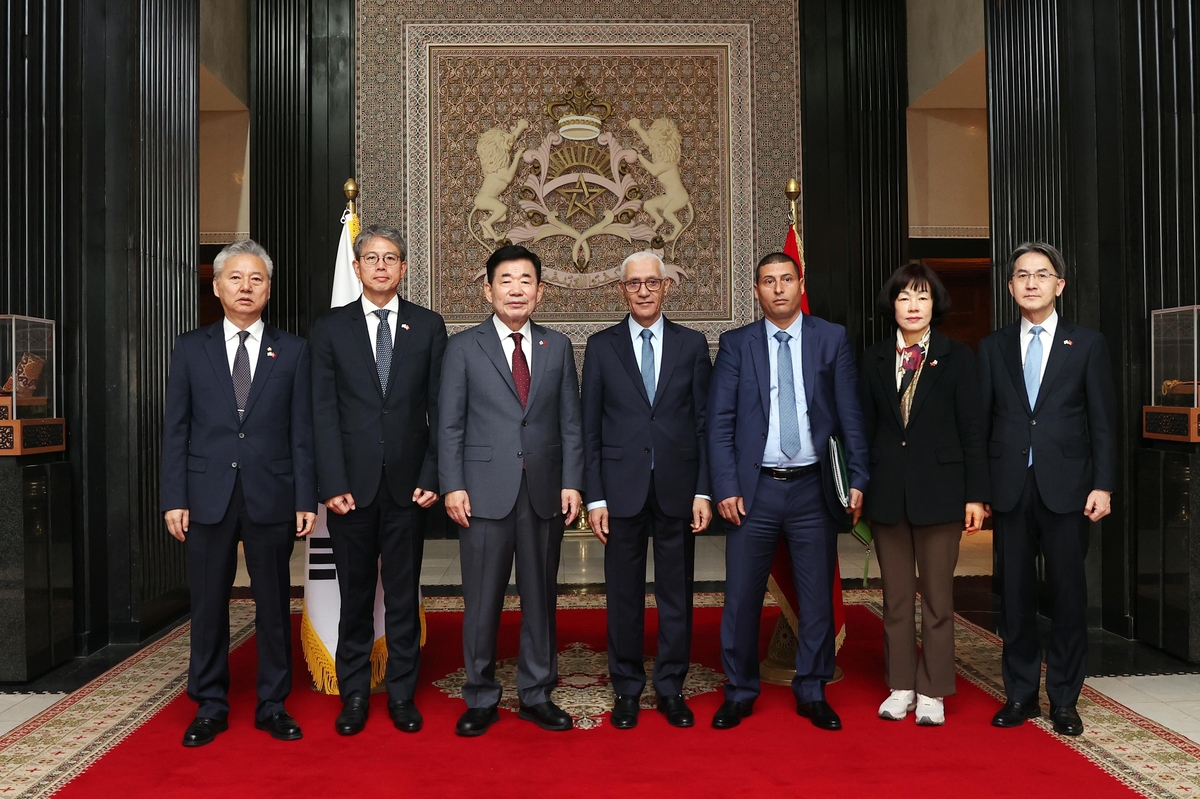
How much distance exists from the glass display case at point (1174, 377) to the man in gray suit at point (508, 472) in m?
3.02

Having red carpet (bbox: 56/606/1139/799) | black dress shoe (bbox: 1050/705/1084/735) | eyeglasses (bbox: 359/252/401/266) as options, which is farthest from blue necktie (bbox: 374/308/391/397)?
black dress shoe (bbox: 1050/705/1084/735)

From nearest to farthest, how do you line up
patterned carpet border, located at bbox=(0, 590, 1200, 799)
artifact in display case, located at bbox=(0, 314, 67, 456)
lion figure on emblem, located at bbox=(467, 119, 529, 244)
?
patterned carpet border, located at bbox=(0, 590, 1200, 799)
artifact in display case, located at bbox=(0, 314, 67, 456)
lion figure on emblem, located at bbox=(467, 119, 529, 244)

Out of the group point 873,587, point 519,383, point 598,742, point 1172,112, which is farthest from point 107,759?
point 1172,112

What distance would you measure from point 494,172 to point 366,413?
5443 millimetres

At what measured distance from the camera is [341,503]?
3.67m

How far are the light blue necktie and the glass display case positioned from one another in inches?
53.7

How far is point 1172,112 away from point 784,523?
3258 millimetres

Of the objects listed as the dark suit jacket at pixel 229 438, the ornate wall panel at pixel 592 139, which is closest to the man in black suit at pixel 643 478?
the dark suit jacket at pixel 229 438

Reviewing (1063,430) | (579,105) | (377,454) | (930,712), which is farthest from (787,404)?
(579,105)

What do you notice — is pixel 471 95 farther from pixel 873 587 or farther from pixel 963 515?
pixel 963 515

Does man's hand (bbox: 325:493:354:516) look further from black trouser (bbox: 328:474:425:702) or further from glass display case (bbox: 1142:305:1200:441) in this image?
glass display case (bbox: 1142:305:1200:441)

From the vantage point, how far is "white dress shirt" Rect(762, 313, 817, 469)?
12.2 feet

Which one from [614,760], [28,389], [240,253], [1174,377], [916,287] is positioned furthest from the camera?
[1174,377]

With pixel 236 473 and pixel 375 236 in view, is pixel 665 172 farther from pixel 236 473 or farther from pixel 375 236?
pixel 236 473
